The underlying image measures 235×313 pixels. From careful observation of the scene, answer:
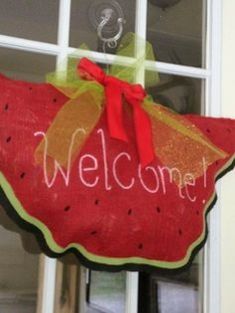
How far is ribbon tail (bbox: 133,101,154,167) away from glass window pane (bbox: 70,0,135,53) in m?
0.17

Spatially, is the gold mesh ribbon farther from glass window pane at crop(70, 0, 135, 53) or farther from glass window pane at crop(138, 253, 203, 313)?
glass window pane at crop(138, 253, 203, 313)

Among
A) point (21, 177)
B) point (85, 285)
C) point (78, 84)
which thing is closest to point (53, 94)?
point (78, 84)

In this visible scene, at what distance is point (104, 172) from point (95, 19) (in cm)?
33

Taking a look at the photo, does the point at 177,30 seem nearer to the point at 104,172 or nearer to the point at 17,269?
the point at 104,172

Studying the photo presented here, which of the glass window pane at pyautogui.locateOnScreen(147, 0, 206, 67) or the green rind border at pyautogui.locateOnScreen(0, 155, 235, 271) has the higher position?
the glass window pane at pyautogui.locateOnScreen(147, 0, 206, 67)

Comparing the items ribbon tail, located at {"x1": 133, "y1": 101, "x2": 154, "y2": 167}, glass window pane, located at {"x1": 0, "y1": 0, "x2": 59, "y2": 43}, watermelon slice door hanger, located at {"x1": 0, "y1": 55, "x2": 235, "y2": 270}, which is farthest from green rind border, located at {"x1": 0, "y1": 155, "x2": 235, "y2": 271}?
glass window pane, located at {"x1": 0, "y1": 0, "x2": 59, "y2": 43}

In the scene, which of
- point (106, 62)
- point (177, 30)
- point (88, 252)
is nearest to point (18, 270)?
point (88, 252)

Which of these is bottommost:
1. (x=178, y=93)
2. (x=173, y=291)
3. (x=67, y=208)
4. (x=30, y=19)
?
(x=173, y=291)

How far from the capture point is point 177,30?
1.00 meters

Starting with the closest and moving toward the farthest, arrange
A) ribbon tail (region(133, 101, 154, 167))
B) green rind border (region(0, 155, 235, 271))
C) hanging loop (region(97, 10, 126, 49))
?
green rind border (region(0, 155, 235, 271)) < ribbon tail (region(133, 101, 154, 167)) < hanging loop (region(97, 10, 126, 49))

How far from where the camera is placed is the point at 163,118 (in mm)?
865

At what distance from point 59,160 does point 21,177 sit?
7 centimetres

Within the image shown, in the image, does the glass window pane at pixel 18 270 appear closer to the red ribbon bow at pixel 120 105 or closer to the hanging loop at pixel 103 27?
the red ribbon bow at pixel 120 105

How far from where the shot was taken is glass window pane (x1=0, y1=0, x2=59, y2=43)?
0.86 metres
